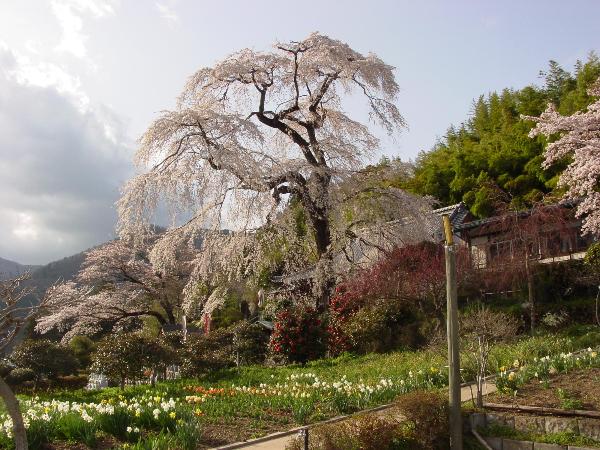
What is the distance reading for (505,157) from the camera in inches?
1130

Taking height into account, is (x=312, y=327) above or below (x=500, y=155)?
below

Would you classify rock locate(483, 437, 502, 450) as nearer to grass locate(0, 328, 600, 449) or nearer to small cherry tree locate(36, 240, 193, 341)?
grass locate(0, 328, 600, 449)

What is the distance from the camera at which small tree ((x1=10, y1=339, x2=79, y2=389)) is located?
16.0 metres

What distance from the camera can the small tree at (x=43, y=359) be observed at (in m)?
16.0

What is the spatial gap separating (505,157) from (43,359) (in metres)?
21.4

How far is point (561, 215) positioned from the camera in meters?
18.2

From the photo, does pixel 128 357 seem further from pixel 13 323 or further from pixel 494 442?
pixel 494 442

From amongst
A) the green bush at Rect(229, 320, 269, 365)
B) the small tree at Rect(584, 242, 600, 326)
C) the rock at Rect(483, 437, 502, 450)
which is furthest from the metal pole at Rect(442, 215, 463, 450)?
the green bush at Rect(229, 320, 269, 365)

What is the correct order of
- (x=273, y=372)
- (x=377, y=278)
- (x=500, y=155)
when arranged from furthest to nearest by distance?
1. (x=500, y=155)
2. (x=377, y=278)
3. (x=273, y=372)

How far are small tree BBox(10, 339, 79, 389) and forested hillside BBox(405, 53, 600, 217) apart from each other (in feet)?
52.3

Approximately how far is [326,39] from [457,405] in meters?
13.1

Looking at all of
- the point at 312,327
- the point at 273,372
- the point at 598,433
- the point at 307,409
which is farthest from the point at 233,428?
the point at 312,327

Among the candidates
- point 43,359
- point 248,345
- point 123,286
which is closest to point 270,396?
point 248,345

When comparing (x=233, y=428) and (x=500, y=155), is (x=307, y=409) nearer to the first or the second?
(x=233, y=428)
